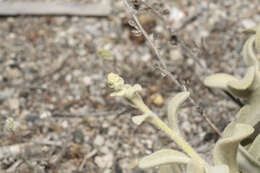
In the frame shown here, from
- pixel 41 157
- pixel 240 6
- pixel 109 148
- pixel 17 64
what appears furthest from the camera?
pixel 240 6

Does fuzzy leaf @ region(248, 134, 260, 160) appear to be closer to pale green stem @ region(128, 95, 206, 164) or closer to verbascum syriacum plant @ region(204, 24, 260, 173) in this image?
verbascum syriacum plant @ region(204, 24, 260, 173)

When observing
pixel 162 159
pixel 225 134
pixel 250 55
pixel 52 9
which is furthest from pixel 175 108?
pixel 52 9

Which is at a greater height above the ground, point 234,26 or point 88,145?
point 234,26

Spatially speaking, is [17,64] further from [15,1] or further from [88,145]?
[88,145]

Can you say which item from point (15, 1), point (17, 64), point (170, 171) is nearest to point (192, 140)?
point (170, 171)

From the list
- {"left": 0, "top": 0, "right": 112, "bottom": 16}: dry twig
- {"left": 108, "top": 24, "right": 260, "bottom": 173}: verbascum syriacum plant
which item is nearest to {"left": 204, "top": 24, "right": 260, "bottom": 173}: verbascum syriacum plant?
{"left": 108, "top": 24, "right": 260, "bottom": 173}: verbascum syriacum plant

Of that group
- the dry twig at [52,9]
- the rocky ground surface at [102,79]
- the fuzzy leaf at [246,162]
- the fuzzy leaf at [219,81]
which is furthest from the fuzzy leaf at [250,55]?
the dry twig at [52,9]
